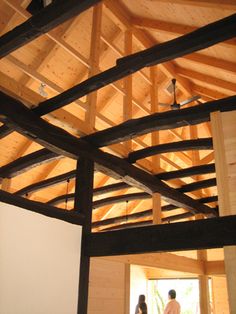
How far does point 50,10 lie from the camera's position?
2693mm

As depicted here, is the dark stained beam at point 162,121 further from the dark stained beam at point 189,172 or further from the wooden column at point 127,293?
the wooden column at point 127,293

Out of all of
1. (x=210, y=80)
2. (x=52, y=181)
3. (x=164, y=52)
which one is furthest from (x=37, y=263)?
(x=210, y=80)

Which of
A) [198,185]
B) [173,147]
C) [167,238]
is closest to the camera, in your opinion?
[167,238]

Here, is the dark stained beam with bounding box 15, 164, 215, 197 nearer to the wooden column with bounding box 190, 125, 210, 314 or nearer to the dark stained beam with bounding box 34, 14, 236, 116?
the wooden column with bounding box 190, 125, 210, 314

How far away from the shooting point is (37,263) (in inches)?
139

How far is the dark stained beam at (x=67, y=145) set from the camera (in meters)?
3.63

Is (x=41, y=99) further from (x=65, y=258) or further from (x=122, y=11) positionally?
(x=122, y=11)

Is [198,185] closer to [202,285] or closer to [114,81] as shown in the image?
[202,285]

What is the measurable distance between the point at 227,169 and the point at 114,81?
1.41m

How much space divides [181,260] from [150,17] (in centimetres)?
421

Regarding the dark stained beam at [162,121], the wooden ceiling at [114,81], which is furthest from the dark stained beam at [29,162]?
the dark stained beam at [162,121]

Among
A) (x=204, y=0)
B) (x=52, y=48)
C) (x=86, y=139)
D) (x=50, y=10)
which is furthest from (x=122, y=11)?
(x=50, y=10)

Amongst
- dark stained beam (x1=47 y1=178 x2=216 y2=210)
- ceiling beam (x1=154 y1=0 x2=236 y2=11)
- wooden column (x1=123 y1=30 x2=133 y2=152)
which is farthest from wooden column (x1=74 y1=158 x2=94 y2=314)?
ceiling beam (x1=154 y1=0 x2=236 y2=11)

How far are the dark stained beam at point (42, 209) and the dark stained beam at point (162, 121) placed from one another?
38.0 inches
